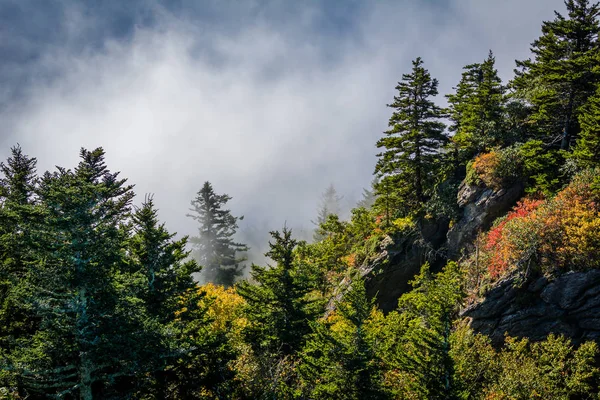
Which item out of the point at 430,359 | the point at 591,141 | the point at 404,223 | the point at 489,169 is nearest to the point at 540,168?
the point at 489,169

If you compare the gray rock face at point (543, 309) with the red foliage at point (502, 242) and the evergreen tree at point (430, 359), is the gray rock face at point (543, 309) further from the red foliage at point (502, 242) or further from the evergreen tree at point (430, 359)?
the evergreen tree at point (430, 359)

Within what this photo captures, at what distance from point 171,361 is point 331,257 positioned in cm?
2086

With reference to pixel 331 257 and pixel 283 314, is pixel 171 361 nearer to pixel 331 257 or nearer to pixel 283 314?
pixel 283 314

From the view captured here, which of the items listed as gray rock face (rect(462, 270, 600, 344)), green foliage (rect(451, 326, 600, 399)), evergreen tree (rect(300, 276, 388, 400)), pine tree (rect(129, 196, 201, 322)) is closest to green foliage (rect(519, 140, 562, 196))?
gray rock face (rect(462, 270, 600, 344))

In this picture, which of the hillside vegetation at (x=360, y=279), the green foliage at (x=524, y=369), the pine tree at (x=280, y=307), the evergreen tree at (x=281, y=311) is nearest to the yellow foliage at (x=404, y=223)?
the hillside vegetation at (x=360, y=279)

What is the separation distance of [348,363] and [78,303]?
467 inches

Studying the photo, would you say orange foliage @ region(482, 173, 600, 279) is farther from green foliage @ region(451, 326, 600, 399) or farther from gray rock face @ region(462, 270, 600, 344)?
green foliage @ region(451, 326, 600, 399)

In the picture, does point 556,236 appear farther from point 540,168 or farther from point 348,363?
point 348,363

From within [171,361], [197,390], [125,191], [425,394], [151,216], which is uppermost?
[125,191]

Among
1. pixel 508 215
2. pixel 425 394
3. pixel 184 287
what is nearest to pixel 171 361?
pixel 184 287

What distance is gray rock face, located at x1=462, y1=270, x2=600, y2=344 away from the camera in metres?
19.2

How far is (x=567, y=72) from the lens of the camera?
26.1m

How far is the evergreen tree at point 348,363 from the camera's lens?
1546cm

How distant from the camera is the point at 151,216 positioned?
1898 centimetres
